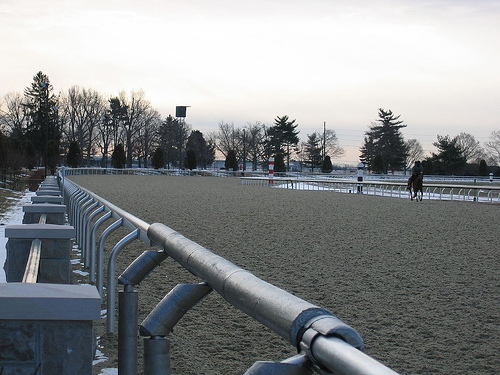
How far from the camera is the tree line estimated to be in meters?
A: 77.1

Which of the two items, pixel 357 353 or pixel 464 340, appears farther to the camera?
pixel 464 340

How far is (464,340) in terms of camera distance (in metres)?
4.83

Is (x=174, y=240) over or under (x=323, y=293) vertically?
over

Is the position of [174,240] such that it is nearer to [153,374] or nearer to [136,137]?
[153,374]

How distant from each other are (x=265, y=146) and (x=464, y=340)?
97465mm

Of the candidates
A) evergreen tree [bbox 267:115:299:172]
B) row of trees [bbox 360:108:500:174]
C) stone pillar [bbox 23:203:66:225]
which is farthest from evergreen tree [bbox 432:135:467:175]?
stone pillar [bbox 23:203:66:225]

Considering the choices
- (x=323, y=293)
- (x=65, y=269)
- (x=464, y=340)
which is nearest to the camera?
(x=65, y=269)

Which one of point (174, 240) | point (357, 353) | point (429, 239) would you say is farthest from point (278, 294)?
point (429, 239)

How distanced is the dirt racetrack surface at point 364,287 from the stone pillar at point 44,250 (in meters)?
0.66

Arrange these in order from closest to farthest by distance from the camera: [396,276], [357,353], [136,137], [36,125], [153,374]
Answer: [357,353]
[153,374]
[396,276]
[36,125]
[136,137]

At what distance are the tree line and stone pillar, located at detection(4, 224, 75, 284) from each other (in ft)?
213

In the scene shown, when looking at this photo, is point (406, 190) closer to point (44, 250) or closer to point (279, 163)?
point (44, 250)

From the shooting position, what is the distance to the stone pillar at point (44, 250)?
397 cm

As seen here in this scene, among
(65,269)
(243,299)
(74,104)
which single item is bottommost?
(65,269)
